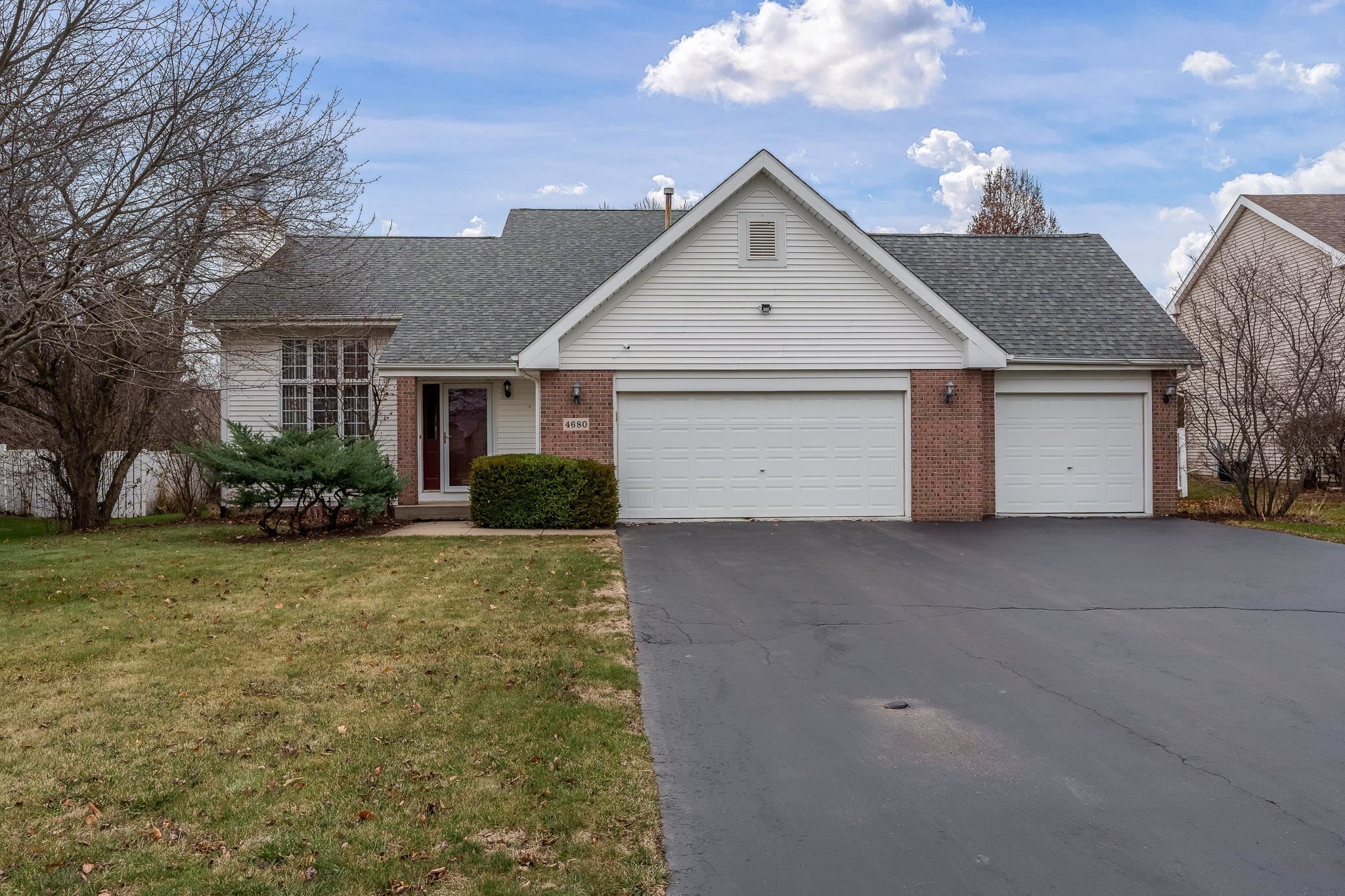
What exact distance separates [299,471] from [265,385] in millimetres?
4640

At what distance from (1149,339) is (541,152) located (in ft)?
44.0

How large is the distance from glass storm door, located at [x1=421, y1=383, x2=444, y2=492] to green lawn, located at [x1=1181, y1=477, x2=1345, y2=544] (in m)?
14.0

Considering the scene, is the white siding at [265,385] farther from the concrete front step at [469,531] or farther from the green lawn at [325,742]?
the green lawn at [325,742]

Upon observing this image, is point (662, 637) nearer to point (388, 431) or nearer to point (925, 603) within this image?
point (925, 603)

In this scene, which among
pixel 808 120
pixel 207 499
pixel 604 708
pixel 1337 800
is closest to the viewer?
pixel 1337 800

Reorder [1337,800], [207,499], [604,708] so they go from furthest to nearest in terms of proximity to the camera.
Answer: [207,499] < [604,708] < [1337,800]

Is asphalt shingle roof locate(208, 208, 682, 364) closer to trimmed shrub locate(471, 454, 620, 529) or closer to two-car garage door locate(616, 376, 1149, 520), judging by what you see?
trimmed shrub locate(471, 454, 620, 529)

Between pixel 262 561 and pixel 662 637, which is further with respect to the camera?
pixel 262 561

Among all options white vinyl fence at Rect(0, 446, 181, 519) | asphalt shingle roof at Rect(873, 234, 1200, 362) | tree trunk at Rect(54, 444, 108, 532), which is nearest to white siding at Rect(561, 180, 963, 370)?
asphalt shingle roof at Rect(873, 234, 1200, 362)

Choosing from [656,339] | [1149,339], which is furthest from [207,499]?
[1149,339]

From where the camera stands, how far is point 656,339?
1567 centimetres

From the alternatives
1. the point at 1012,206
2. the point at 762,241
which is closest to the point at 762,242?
the point at 762,241

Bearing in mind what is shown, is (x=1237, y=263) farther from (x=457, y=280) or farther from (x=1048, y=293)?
(x=457, y=280)

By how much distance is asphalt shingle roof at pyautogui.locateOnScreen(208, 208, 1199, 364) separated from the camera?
1672cm
